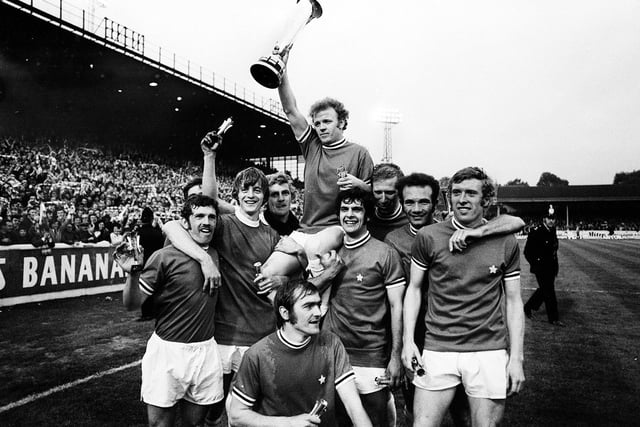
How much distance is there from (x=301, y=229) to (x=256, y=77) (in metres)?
1.30

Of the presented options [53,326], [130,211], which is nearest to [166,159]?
[130,211]

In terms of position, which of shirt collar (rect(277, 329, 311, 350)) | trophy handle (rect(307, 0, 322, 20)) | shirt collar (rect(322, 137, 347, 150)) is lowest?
shirt collar (rect(277, 329, 311, 350))

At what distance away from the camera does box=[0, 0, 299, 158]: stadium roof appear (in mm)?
20734

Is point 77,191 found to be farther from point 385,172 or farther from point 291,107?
point 385,172

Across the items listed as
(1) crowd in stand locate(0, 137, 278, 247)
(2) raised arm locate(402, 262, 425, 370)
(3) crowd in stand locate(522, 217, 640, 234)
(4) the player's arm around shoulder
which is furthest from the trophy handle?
(3) crowd in stand locate(522, 217, 640, 234)

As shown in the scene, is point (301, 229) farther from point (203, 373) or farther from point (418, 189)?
point (203, 373)

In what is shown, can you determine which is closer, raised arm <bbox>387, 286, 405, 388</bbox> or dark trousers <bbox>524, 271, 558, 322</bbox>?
raised arm <bbox>387, 286, 405, 388</bbox>

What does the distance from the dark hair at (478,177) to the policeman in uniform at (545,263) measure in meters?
6.94

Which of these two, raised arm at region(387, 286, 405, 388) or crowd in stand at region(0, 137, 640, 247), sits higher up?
crowd in stand at region(0, 137, 640, 247)

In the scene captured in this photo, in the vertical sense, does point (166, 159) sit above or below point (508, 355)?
above

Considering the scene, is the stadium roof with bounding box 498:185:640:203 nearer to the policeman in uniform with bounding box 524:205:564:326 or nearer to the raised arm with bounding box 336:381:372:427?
the policeman in uniform with bounding box 524:205:564:326

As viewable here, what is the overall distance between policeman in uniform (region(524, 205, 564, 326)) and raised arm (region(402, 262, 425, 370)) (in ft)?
23.7

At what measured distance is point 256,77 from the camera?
362 cm

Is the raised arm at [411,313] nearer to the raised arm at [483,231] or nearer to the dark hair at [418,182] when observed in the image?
the raised arm at [483,231]
